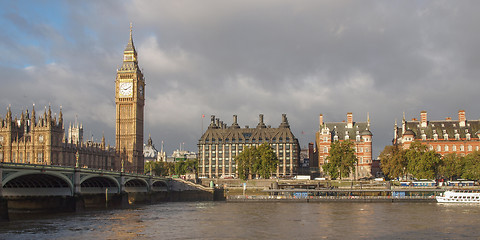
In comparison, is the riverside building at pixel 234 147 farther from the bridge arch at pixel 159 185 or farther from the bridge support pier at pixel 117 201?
the bridge support pier at pixel 117 201

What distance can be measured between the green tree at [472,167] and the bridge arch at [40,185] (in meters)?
92.4

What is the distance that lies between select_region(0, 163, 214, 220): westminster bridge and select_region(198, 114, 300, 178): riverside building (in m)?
55.3

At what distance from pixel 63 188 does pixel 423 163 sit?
8357cm

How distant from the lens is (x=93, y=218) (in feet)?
257

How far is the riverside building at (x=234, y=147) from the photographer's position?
602ft

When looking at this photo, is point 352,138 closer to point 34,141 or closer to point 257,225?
point 34,141

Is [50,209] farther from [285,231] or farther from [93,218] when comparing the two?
[285,231]

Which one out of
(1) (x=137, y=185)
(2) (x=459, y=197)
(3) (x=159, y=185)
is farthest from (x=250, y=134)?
(2) (x=459, y=197)

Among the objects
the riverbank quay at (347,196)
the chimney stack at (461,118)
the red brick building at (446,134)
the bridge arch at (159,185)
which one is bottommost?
the riverbank quay at (347,196)

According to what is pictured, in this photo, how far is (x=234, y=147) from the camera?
187m

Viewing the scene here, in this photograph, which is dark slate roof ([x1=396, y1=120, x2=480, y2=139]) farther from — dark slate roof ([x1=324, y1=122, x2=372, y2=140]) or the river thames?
the river thames

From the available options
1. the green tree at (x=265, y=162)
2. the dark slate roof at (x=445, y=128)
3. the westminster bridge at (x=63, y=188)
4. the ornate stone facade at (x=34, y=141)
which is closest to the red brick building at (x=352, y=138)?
the dark slate roof at (x=445, y=128)

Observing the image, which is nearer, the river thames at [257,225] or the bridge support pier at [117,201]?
the river thames at [257,225]

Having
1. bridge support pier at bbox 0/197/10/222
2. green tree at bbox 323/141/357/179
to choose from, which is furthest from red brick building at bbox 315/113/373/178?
bridge support pier at bbox 0/197/10/222
